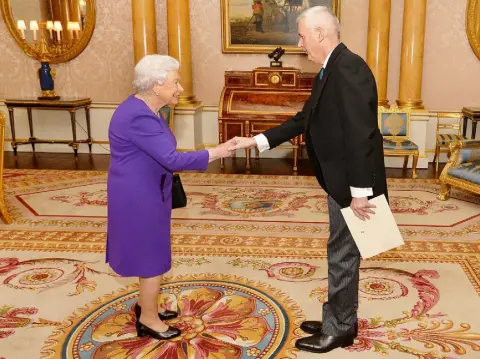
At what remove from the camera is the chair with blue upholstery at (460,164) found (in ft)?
17.5

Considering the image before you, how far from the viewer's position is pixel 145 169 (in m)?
2.47

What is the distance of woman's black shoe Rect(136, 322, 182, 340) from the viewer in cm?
279

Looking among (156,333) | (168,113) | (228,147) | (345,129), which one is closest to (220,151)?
(228,147)

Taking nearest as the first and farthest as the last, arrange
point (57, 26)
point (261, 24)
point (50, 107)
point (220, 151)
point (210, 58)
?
point (220, 151)
point (261, 24)
point (50, 107)
point (210, 58)
point (57, 26)

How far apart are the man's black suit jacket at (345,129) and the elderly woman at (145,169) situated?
52cm

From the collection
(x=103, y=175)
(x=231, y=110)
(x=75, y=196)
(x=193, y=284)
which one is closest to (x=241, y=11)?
(x=231, y=110)

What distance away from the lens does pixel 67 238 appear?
4.42 m

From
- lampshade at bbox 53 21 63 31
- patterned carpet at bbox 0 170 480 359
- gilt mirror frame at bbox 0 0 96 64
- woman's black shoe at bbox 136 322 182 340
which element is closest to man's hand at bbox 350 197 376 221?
patterned carpet at bbox 0 170 480 359

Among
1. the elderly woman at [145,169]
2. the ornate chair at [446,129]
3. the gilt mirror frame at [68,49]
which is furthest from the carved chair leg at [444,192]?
the gilt mirror frame at [68,49]

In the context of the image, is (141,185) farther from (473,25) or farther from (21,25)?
(21,25)

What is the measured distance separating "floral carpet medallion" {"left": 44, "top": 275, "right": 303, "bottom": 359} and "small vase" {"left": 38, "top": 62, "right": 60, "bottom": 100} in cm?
551

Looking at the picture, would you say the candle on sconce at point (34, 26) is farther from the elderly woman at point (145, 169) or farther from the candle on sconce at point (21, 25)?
the elderly woman at point (145, 169)

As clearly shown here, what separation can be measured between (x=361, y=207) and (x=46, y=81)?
22.7 feet

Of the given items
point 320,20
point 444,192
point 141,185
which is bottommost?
point 444,192
